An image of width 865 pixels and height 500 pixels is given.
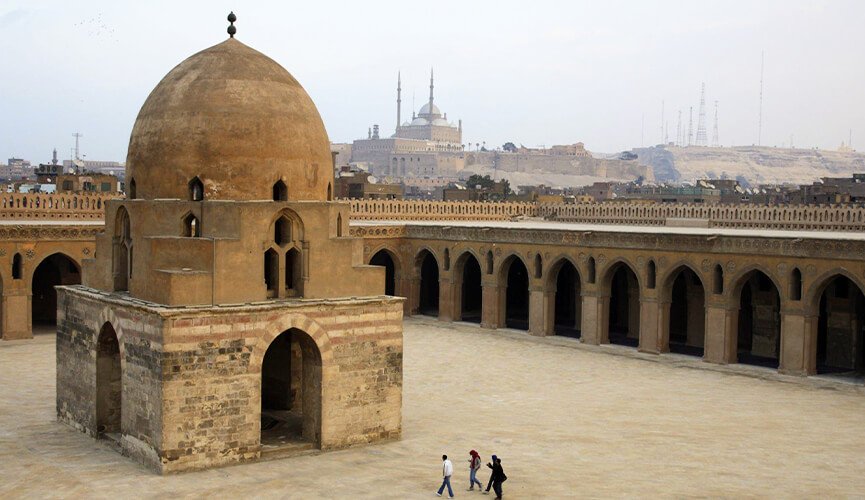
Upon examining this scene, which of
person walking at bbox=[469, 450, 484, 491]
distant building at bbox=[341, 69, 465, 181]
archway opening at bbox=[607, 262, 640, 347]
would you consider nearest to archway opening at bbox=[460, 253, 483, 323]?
archway opening at bbox=[607, 262, 640, 347]

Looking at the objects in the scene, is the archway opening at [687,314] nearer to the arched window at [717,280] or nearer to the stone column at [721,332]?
the stone column at [721,332]

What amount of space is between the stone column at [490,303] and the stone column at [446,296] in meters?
1.57

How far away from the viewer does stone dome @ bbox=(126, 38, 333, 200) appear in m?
16.7

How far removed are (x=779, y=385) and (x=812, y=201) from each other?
89.9 feet

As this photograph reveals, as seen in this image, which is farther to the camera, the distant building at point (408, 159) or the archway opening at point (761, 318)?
the distant building at point (408, 159)

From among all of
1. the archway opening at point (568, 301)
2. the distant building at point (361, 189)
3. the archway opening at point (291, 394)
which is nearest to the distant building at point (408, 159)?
the distant building at point (361, 189)

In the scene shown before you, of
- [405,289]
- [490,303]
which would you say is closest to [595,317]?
[490,303]

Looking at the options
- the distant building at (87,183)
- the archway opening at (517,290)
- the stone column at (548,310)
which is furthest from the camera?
the distant building at (87,183)

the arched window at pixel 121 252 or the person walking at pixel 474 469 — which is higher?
the arched window at pixel 121 252

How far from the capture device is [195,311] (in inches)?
610

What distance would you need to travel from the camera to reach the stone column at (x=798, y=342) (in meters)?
25.0

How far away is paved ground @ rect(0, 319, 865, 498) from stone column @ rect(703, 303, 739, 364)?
3.03 feet

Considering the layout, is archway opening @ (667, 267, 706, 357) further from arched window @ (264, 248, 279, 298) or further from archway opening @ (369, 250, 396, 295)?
arched window @ (264, 248, 279, 298)

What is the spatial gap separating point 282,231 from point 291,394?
3755mm
